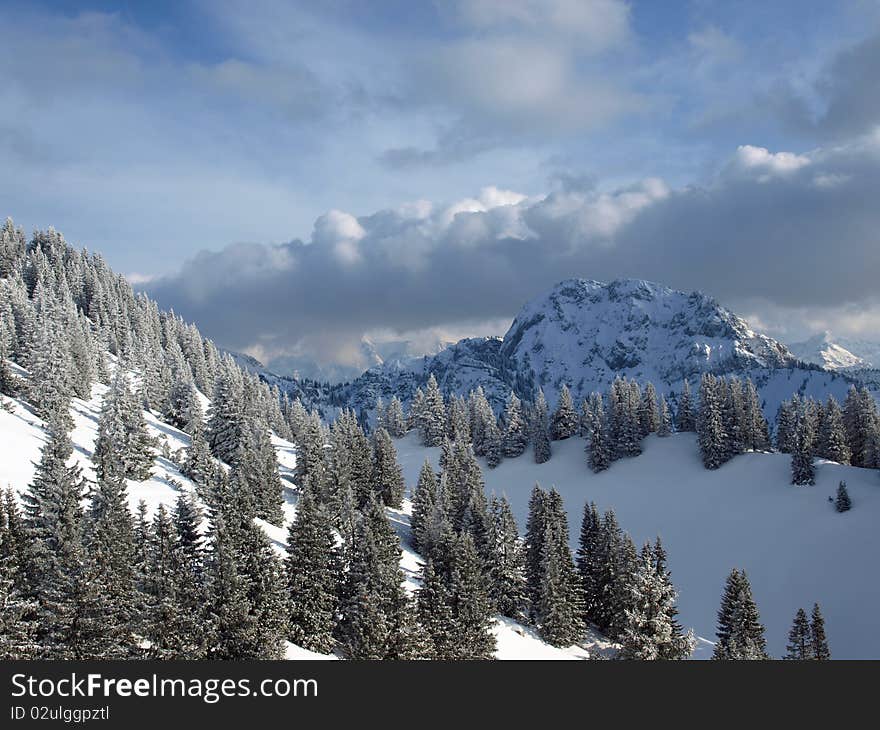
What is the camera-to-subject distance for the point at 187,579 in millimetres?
35594

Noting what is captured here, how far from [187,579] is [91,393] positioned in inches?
2819

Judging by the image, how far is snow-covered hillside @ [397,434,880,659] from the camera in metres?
72.8

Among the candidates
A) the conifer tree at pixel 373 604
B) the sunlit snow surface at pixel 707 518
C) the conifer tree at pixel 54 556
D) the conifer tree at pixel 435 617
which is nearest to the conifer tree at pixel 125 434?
the sunlit snow surface at pixel 707 518

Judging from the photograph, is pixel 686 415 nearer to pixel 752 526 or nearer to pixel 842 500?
pixel 752 526

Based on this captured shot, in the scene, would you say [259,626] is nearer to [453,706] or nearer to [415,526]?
[453,706]

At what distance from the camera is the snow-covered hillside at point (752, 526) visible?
7275 cm

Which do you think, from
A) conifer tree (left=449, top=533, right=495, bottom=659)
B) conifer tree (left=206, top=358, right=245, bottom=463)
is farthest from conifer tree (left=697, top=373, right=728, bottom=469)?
conifer tree (left=206, top=358, right=245, bottom=463)

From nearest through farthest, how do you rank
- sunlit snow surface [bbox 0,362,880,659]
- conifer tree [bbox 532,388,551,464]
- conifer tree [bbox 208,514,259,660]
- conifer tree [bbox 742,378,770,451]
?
1. conifer tree [bbox 208,514,259,660]
2. sunlit snow surface [bbox 0,362,880,659]
3. conifer tree [bbox 742,378,770,451]
4. conifer tree [bbox 532,388,551,464]

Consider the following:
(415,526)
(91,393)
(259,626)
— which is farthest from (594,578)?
(91,393)

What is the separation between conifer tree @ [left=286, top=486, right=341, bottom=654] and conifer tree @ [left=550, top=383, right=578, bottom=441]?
297 feet

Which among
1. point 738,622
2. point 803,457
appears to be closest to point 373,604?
point 738,622

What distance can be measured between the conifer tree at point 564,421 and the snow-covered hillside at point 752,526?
12.2m

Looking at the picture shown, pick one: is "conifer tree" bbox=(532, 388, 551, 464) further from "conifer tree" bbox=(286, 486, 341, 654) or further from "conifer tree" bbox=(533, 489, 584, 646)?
"conifer tree" bbox=(286, 486, 341, 654)

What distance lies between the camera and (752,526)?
291ft
